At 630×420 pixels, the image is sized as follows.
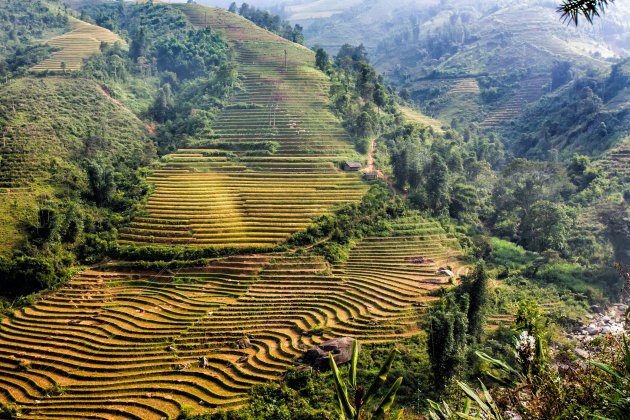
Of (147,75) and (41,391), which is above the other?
(147,75)

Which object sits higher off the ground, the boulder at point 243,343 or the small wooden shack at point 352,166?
the small wooden shack at point 352,166

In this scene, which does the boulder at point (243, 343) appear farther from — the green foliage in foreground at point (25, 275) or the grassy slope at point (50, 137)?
the grassy slope at point (50, 137)

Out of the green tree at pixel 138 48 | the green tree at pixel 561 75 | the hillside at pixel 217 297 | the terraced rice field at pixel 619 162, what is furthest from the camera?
the green tree at pixel 561 75

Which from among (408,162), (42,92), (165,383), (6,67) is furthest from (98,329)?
(6,67)

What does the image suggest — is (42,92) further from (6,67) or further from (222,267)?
(222,267)

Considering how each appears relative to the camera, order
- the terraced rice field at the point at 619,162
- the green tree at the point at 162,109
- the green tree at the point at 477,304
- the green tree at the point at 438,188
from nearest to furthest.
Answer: the green tree at the point at 477,304
the green tree at the point at 438,188
the terraced rice field at the point at 619,162
the green tree at the point at 162,109

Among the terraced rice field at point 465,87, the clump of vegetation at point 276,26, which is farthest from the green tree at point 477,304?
the clump of vegetation at point 276,26

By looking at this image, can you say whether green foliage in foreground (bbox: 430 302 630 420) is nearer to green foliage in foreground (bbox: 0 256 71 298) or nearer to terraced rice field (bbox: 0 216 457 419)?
terraced rice field (bbox: 0 216 457 419)

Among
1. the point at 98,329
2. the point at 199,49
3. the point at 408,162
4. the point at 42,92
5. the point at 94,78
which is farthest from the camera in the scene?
the point at 199,49
